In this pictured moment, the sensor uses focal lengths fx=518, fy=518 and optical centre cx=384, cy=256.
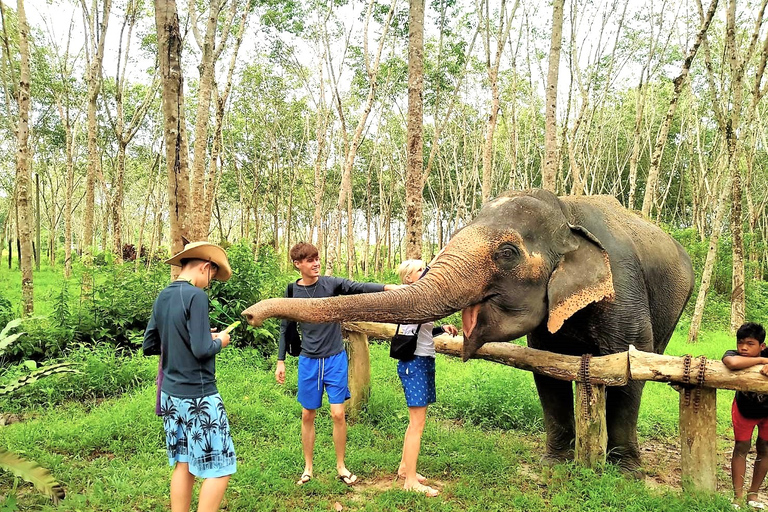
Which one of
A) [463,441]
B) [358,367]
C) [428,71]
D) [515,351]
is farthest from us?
[428,71]

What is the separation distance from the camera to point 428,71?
2034 centimetres

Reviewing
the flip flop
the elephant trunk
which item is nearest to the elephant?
the elephant trunk

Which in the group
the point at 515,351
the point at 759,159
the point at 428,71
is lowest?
the point at 515,351

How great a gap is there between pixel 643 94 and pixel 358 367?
15.7 meters

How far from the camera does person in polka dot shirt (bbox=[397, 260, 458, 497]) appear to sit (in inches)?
153

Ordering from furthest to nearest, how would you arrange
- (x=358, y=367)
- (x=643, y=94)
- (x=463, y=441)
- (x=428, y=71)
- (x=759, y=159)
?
(x=759, y=159)
(x=428, y=71)
(x=643, y=94)
(x=358, y=367)
(x=463, y=441)

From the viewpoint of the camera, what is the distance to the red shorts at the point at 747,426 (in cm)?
384

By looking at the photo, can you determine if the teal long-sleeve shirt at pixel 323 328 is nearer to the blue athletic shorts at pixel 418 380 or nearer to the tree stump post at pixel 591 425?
the blue athletic shorts at pixel 418 380

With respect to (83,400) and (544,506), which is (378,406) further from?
(83,400)

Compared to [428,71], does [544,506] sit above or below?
below

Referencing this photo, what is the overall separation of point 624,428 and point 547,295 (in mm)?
1561

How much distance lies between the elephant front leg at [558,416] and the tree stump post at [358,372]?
1.87 metres

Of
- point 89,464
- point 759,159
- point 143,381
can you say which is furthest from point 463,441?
point 759,159

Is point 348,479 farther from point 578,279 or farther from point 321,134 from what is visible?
point 321,134
